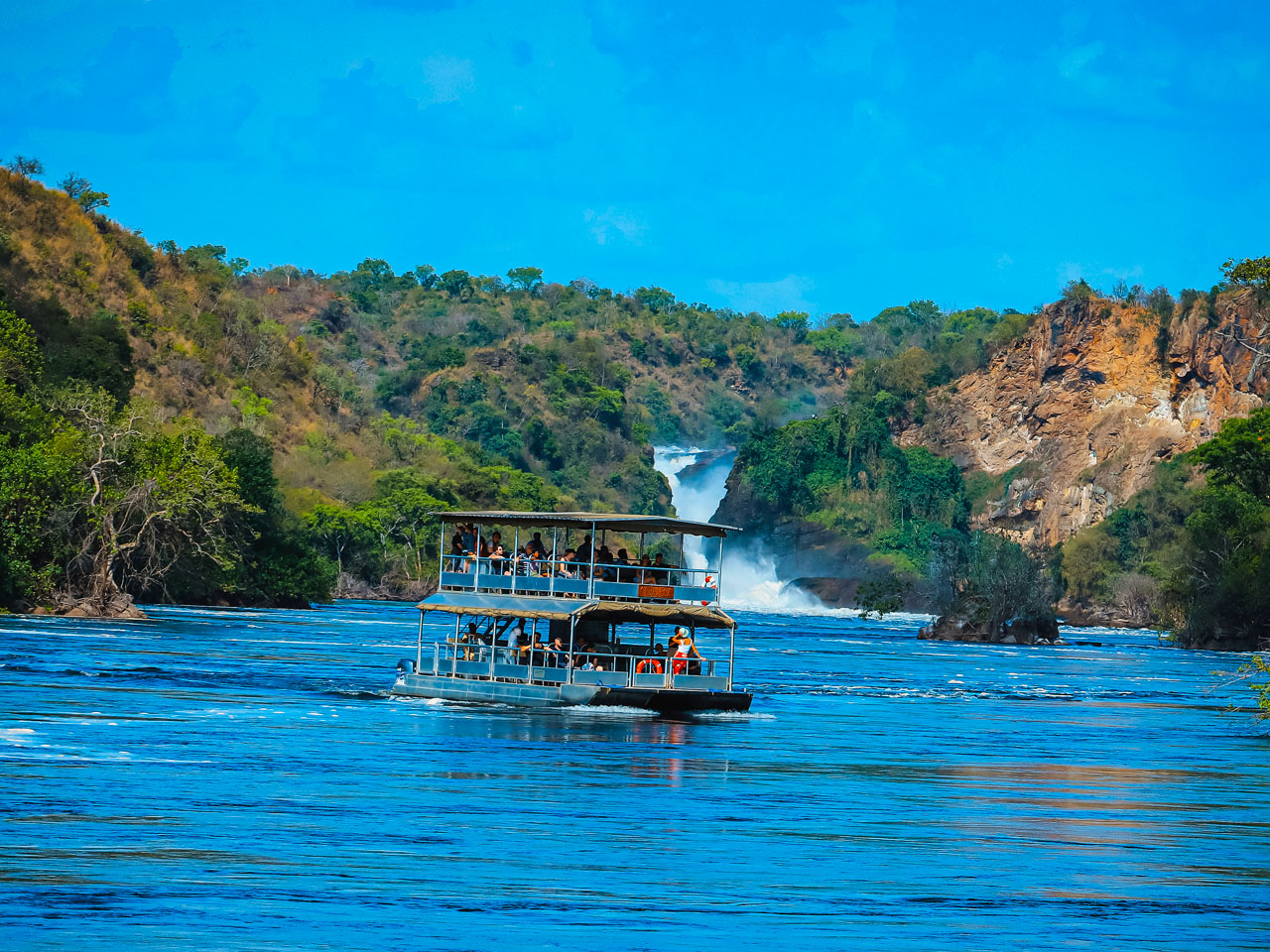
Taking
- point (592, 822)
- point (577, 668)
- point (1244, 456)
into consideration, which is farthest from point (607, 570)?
point (1244, 456)

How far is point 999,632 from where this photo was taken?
106m

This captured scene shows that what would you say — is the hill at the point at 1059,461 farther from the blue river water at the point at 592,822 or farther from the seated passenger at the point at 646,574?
the blue river water at the point at 592,822

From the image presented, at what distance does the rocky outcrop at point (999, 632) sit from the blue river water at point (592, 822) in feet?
175

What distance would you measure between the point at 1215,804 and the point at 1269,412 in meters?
88.0

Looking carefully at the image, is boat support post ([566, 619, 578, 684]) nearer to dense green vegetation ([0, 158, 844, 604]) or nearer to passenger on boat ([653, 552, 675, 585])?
passenger on boat ([653, 552, 675, 585])

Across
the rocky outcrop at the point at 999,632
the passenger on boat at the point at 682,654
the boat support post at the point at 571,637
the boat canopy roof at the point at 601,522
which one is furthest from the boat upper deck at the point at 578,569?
the rocky outcrop at the point at 999,632

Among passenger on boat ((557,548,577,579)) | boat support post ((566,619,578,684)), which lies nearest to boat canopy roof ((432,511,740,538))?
boat support post ((566,619,578,684))

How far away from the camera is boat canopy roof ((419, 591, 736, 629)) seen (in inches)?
1617

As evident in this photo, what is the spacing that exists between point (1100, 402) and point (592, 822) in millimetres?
164163

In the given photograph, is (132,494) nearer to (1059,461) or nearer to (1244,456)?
(1244,456)

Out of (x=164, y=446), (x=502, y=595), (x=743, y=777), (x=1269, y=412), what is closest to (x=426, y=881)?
(x=743, y=777)

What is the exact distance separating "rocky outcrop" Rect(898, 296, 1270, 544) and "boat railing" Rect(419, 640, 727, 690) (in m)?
128

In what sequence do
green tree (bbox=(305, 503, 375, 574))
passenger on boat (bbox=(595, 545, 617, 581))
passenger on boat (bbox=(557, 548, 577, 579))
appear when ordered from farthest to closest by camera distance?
green tree (bbox=(305, 503, 375, 574))
passenger on boat (bbox=(595, 545, 617, 581))
passenger on boat (bbox=(557, 548, 577, 579))

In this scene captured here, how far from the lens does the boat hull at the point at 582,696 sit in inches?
1661
